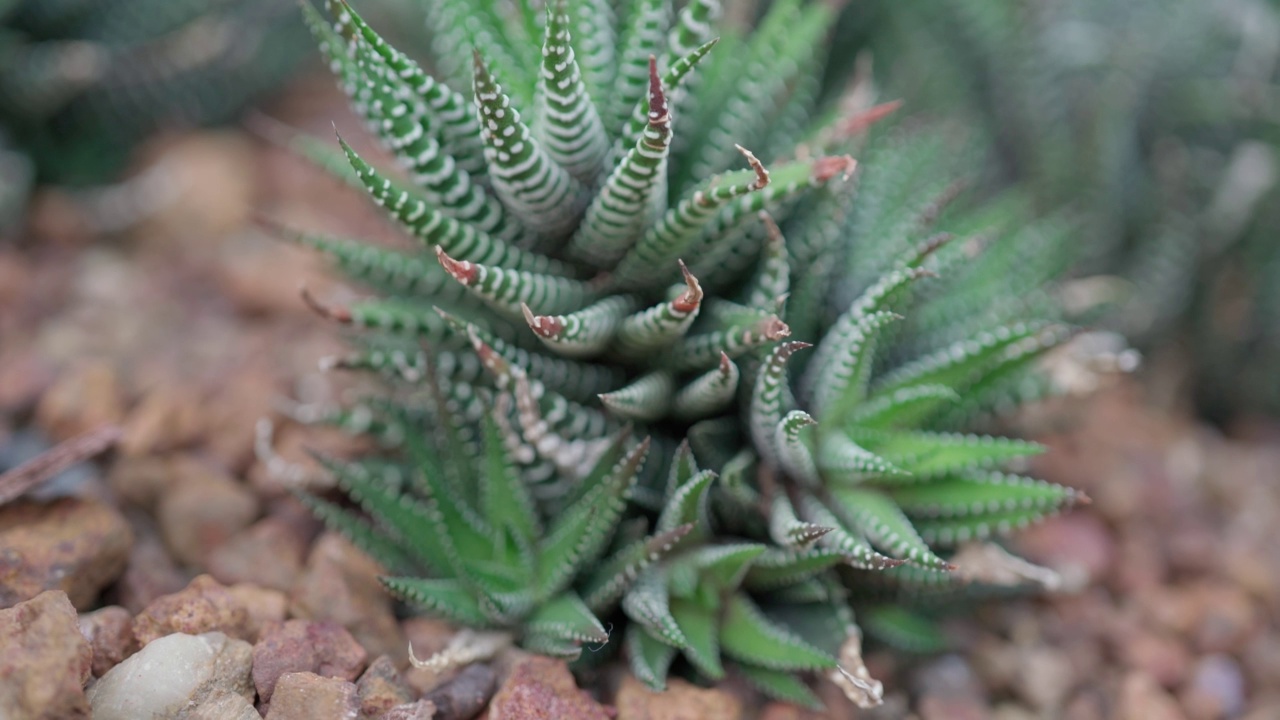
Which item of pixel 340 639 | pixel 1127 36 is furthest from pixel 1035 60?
pixel 340 639

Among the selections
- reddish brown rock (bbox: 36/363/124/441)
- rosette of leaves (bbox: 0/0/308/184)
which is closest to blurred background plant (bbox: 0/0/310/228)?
rosette of leaves (bbox: 0/0/308/184)

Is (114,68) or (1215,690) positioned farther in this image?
(114,68)

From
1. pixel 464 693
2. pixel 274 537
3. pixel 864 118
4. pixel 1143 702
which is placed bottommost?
pixel 274 537

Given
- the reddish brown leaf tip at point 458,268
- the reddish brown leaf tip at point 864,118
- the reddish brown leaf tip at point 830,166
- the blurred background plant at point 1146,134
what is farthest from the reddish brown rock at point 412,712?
the blurred background plant at point 1146,134

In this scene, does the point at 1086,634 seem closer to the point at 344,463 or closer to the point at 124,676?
the point at 344,463

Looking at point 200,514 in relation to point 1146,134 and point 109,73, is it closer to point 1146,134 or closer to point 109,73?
point 109,73

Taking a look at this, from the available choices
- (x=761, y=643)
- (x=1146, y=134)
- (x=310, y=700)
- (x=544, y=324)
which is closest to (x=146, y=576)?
(x=310, y=700)

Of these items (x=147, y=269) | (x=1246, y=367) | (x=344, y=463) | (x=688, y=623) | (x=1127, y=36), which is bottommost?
(x=147, y=269)
